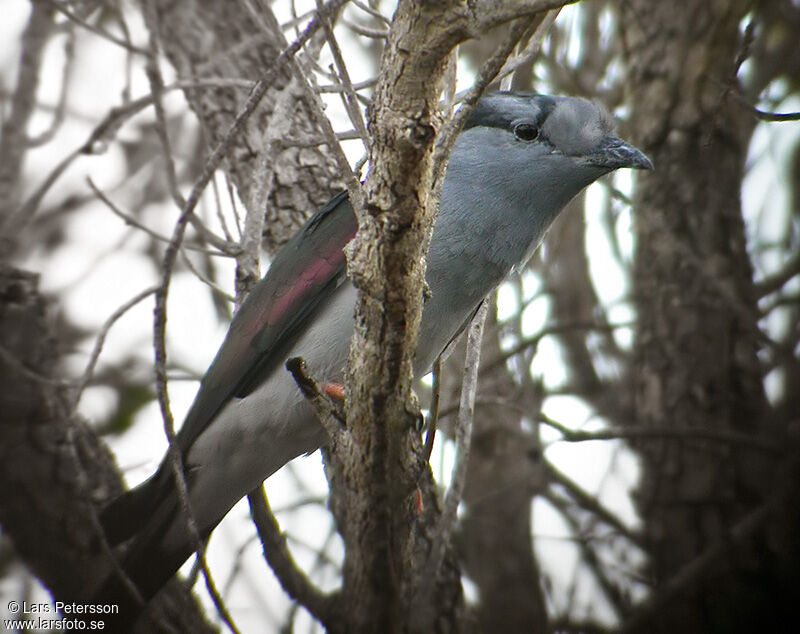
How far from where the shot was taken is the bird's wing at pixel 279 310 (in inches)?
133

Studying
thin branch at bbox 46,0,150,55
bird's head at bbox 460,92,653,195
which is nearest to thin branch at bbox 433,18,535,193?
bird's head at bbox 460,92,653,195

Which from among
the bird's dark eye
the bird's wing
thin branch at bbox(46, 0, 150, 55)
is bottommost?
the bird's wing

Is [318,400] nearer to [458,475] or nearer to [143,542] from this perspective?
[458,475]

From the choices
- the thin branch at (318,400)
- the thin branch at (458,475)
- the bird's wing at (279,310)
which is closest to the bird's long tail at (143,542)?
the bird's wing at (279,310)

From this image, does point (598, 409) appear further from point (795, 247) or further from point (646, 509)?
point (795, 247)

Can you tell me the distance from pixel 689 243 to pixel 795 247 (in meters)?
0.68

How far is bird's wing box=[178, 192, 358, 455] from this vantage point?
3.38 metres

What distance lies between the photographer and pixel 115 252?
5.41 metres

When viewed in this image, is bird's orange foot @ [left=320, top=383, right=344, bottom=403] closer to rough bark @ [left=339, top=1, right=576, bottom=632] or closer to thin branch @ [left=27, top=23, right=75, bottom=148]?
rough bark @ [left=339, top=1, right=576, bottom=632]

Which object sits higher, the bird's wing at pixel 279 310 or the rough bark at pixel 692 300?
the rough bark at pixel 692 300

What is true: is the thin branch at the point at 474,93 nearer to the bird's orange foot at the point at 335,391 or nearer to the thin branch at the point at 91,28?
the bird's orange foot at the point at 335,391

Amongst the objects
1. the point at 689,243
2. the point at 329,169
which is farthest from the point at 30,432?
the point at 689,243

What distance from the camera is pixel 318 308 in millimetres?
3410

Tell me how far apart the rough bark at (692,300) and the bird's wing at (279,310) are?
235 centimetres
